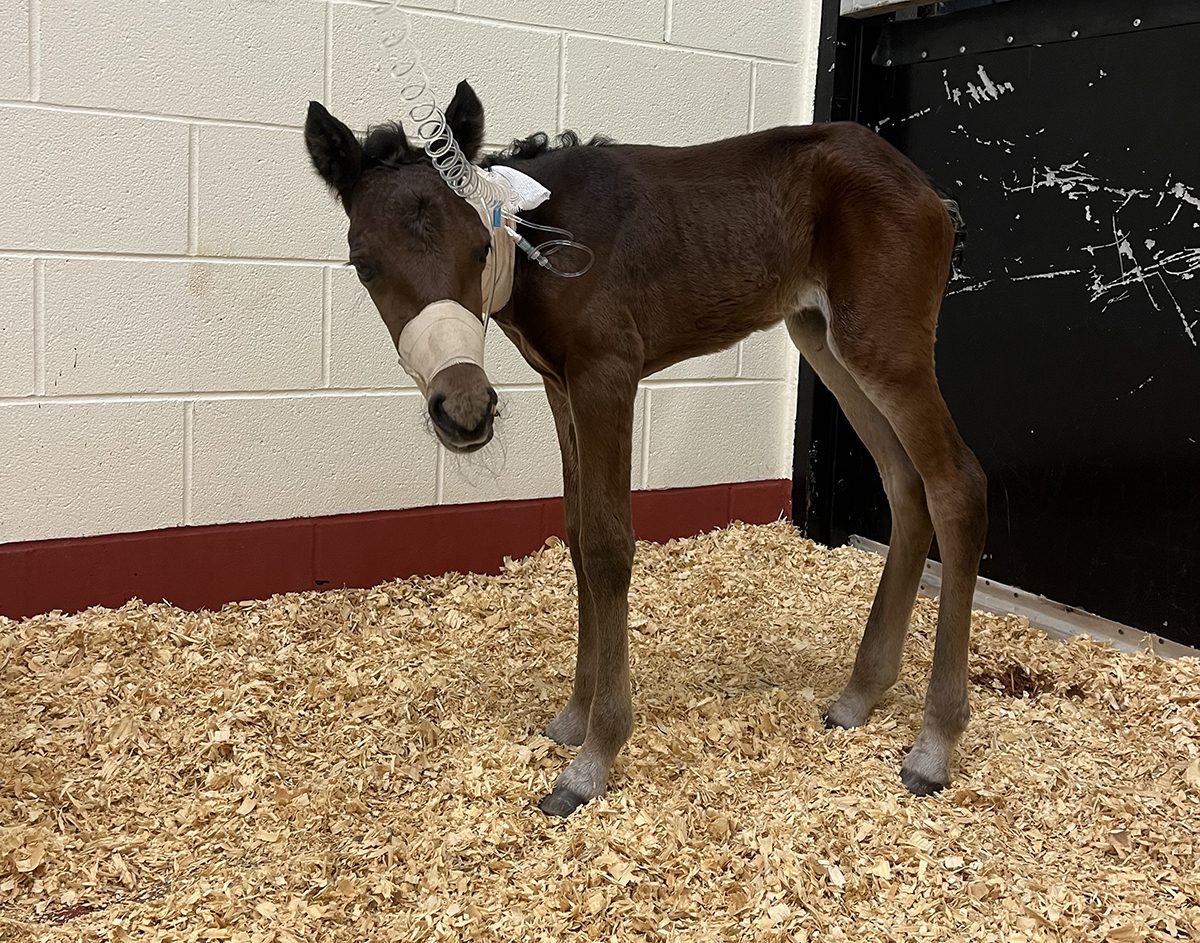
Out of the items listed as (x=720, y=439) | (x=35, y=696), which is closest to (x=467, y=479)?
(x=720, y=439)

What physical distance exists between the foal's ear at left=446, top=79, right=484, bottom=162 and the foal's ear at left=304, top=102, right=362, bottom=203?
175mm

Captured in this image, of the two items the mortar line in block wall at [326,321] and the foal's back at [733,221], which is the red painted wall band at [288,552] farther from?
the foal's back at [733,221]

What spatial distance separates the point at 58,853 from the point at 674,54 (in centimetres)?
294

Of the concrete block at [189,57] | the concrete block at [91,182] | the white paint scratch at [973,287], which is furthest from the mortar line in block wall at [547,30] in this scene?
the white paint scratch at [973,287]

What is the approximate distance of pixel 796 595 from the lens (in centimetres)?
338

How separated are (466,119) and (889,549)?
132cm

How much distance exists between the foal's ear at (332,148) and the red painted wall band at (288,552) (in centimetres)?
157

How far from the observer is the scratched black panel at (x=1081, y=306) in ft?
9.34

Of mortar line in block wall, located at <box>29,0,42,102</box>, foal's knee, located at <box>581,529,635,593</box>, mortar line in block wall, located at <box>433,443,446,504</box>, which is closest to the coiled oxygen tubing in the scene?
foal's knee, located at <box>581,529,635,593</box>

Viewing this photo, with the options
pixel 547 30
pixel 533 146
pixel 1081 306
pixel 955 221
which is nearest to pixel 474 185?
pixel 533 146

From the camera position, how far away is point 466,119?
6.32 ft

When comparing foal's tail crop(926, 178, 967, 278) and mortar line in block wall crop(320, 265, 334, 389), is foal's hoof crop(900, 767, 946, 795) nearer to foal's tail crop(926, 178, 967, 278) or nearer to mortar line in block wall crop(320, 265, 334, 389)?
foal's tail crop(926, 178, 967, 278)

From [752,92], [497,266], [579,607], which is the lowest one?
[579,607]

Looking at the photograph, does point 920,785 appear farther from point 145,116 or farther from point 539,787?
point 145,116
